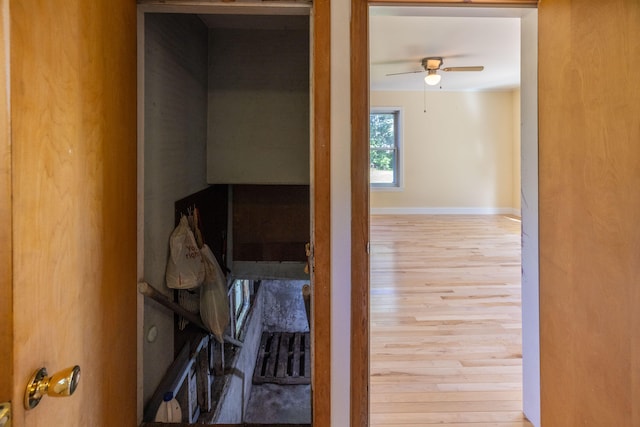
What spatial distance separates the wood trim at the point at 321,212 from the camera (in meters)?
1.50

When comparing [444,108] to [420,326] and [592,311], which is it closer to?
[420,326]

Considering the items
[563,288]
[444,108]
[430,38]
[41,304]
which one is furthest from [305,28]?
[444,108]

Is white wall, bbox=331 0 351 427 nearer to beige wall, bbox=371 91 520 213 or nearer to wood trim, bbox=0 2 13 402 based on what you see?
wood trim, bbox=0 2 13 402

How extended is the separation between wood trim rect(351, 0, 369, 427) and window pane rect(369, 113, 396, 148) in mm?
6308

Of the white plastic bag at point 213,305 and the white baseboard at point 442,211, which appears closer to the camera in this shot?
the white plastic bag at point 213,305

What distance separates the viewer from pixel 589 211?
4.20 ft

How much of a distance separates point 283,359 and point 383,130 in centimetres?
514

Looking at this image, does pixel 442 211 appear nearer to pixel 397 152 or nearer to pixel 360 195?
pixel 397 152

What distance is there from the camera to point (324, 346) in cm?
156

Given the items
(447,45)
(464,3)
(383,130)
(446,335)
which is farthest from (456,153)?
(464,3)

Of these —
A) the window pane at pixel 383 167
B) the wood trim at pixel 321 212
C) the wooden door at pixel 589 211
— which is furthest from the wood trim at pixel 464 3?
the window pane at pixel 383 167

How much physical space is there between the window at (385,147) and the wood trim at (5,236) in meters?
7.15

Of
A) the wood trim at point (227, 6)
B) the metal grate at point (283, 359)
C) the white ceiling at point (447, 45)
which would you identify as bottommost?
the metal grate at point (283, 359)

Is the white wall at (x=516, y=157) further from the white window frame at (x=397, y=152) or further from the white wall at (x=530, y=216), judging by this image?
the white wall at (x=530, y=216)
